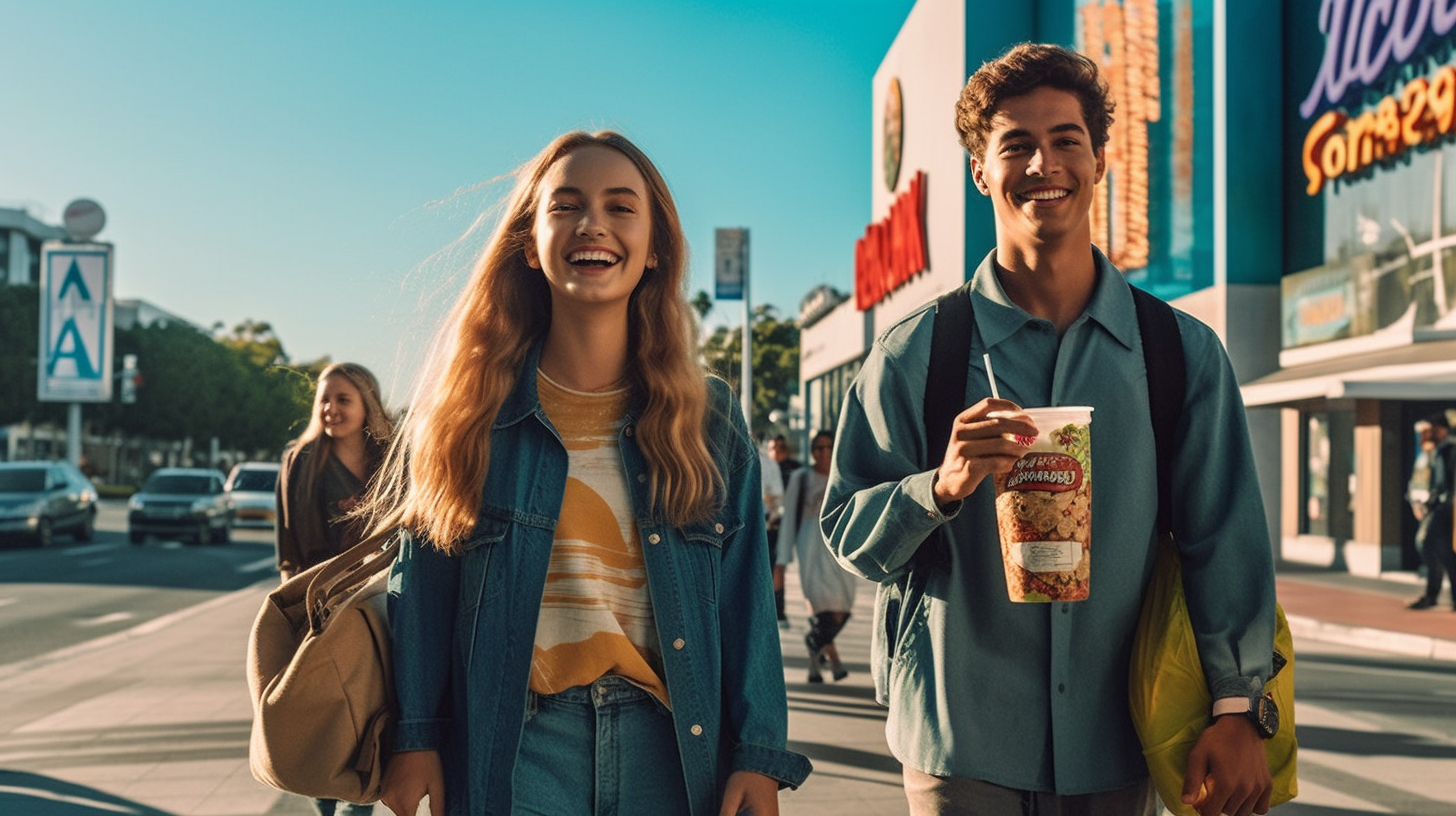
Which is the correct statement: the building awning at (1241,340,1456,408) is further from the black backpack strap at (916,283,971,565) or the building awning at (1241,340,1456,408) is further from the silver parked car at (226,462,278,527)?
the silver parked car at (226,462,278,527)

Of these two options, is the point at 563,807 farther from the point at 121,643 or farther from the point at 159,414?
the point at 159,414

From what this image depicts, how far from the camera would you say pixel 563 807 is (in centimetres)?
220

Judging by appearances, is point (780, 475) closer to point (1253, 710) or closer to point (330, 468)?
point (330, 468)

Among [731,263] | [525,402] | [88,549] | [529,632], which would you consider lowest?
[88,549]

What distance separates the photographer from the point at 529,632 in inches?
85.7

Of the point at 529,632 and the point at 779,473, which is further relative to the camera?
the point at 779,473

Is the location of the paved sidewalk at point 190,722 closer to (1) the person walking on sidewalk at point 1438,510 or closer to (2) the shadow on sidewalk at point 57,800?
(2) the shadow on sidewalk at point 57,800

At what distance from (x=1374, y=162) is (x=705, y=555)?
63.6 ft

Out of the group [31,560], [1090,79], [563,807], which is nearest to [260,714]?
[563,807]

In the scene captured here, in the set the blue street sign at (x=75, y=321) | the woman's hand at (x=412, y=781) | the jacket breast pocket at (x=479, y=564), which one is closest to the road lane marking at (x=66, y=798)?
the woman's hand at (x=412, y=781)

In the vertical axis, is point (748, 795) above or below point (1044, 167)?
below

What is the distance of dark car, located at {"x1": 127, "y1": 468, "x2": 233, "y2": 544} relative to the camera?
2666 centimetres

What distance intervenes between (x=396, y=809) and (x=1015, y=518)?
1.09 meters

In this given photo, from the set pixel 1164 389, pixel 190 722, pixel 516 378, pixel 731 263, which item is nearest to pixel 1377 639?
pixel 190 722
